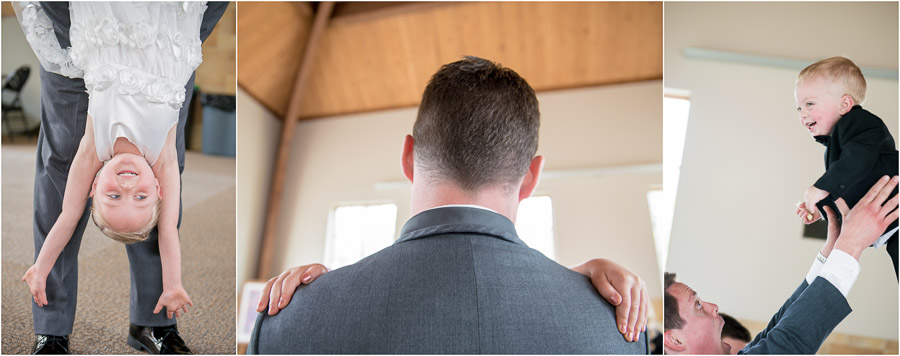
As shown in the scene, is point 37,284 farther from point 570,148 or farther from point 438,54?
point 570,148

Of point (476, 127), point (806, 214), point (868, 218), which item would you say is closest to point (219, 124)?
point (476, 127)

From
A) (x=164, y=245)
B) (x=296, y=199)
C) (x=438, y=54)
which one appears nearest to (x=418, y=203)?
(x=164, y=245)

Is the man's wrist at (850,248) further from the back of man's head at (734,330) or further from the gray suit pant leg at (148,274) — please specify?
the gray suit pant leg at (148,274)

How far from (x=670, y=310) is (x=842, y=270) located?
380 mm

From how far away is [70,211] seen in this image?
1229 mm

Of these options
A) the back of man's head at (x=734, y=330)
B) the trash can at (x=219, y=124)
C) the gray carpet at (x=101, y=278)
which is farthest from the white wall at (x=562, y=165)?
the back of man's head at (x=734, y=330)

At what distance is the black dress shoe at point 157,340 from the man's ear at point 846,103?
5.38 ft

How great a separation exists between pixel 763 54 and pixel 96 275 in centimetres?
170

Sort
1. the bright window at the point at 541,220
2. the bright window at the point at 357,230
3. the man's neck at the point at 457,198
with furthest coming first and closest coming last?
→ the bright window at the point at 541,220, the bright window at the point at 357,230, the man's neck at the point at 457,198

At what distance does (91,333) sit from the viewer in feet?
4.12

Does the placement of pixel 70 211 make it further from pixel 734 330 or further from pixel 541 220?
pixel 541 220

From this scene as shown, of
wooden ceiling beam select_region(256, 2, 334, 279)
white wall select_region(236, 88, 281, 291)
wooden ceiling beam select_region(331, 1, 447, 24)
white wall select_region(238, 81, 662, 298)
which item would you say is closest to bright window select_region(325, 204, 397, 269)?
white wall select_region(238, 81, 662, 298)

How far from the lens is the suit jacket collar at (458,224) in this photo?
38.9 inches

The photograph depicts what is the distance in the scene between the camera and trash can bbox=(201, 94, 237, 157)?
1359 millimetres
